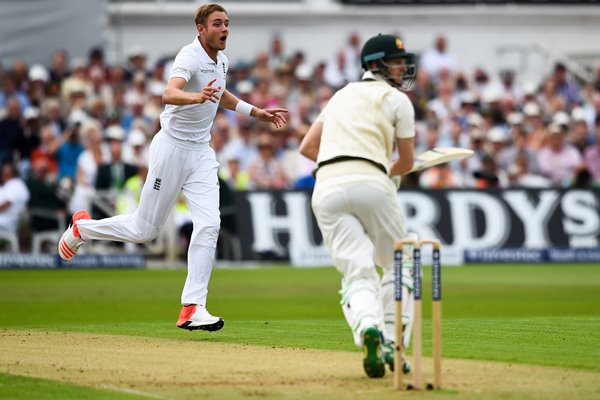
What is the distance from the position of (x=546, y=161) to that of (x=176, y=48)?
9.10 metres

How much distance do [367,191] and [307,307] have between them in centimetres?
680

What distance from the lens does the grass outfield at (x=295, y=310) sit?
30.4 ft

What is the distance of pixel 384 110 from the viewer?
7789 millimetres

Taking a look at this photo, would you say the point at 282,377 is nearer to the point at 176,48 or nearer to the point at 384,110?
the point at 384,110

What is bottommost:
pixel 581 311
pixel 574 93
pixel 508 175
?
pixel 581 311

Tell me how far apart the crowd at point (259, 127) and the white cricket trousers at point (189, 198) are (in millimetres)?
9607

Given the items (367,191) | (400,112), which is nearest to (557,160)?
(400,112)

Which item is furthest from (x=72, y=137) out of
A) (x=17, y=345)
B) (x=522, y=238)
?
(x=17, y=345)

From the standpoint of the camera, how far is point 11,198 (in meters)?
20.7

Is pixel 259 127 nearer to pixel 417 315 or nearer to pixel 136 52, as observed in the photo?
pixel 136 52

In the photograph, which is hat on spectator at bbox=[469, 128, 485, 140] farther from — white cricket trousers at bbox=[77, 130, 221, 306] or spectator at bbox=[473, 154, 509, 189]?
white cricket trousers at bbox=[77, 130, 221, 306]

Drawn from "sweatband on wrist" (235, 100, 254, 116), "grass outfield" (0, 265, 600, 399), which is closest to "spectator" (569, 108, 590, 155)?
"grass outfield" (0, 265, 600, 399)

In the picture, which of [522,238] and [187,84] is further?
[522,238]

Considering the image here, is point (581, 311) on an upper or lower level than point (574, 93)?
lower
